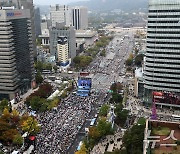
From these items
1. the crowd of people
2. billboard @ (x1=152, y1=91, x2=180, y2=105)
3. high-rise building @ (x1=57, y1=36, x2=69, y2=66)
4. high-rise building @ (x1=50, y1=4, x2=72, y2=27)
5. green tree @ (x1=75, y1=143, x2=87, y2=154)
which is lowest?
the crowd of people

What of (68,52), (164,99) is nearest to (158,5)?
(164,99)

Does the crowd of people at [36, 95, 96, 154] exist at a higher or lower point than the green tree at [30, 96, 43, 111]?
lower

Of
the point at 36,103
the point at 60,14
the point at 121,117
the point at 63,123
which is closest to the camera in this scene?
the point at 121,117

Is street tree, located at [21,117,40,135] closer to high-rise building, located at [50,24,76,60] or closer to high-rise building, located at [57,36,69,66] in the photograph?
high-rise building, located at [57,36,69,66]

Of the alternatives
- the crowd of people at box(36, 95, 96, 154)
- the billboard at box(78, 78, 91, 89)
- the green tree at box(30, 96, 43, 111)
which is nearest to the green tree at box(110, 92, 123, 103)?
the crowd of people at box(36, 95, 96, 154)

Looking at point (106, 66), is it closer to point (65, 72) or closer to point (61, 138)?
point (65, 72)

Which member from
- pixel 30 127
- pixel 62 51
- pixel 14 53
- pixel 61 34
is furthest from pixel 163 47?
pixel 61 34

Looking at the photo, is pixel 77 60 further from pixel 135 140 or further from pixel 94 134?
pixel 135 140
